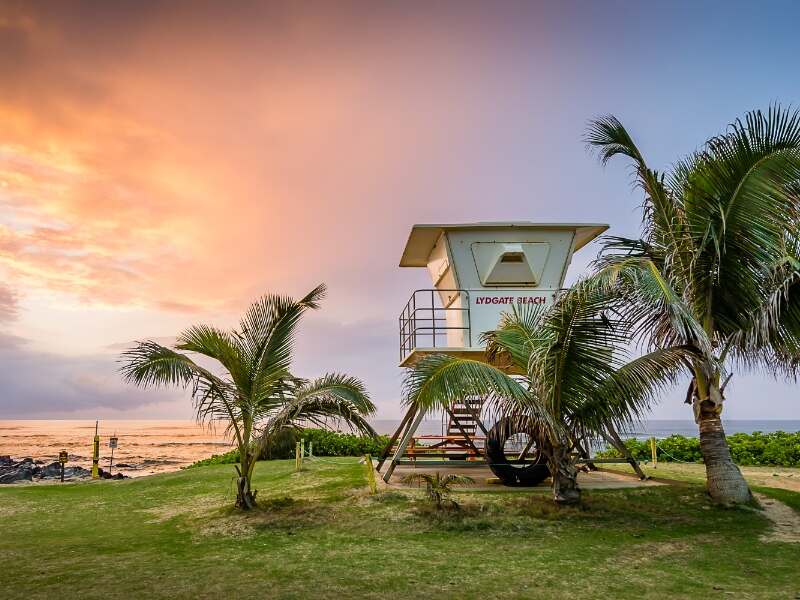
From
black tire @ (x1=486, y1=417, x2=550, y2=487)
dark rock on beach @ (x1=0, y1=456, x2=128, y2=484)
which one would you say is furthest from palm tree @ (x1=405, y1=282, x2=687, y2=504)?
dark rock on beach @ (x1=0, y1=456, x2=128, y2=484)

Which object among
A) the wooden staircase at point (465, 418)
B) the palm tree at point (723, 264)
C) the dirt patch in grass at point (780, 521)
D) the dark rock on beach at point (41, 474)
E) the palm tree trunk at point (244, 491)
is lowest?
the dark rock on beach at point (41, 474)

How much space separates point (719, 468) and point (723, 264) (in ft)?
11.6

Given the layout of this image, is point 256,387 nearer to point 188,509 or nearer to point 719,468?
point 188,509

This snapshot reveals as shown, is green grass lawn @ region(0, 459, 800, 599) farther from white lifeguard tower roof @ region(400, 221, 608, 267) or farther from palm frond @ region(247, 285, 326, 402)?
white lifeguard tower roof @ region(400, 221, 608, 267)

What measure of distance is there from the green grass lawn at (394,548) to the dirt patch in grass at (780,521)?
0.20 m

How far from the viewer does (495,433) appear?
13008 mm

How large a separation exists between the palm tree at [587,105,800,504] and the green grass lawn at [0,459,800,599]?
7.14 feet

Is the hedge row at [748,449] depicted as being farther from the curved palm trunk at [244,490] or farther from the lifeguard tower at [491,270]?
the curved palm trunk at [244,490]

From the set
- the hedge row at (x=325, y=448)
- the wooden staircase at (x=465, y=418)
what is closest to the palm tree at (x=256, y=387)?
the wooden staircase at (x=465, y=418)

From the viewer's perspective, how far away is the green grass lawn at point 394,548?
687cm

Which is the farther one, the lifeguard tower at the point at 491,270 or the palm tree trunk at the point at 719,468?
the lifeguard tower at the point at 491,270

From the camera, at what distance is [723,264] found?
1093 cm

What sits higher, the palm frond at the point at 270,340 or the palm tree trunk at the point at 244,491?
the palm frond at the point at 270,340

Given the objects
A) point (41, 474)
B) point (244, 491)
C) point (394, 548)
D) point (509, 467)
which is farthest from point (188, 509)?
point (41, 474)
